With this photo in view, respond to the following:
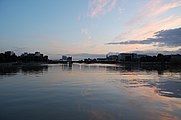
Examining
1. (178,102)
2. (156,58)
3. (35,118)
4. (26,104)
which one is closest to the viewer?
(35,118)

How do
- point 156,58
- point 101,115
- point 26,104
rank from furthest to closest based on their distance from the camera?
point 156,58 → point 26,104 → point 101,115

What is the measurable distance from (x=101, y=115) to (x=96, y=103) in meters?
3.54

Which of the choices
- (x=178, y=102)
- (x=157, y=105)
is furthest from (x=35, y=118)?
A: (x=178, y=102)

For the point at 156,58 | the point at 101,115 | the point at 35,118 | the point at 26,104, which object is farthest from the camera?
the point at 156,58

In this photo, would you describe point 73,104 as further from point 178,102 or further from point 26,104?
point 178,102

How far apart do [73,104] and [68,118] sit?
3.84 metres

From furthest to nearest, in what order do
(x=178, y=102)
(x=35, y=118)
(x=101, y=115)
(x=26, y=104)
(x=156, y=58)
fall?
(x=156, y=58) < (x=178, y=102) < (x=26, y=104) < (x=101, y=115) < (x=35, y=118)

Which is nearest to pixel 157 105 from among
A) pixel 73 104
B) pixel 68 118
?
pixel 73 104

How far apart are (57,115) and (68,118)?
2.98 feet

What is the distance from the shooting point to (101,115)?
1243 centimetres

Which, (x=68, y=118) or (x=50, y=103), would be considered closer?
(x=68, y=118)

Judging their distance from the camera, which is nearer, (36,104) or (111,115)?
(111,115)

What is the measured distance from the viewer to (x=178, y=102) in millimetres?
16656

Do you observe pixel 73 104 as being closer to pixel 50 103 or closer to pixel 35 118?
pixel 50 103
